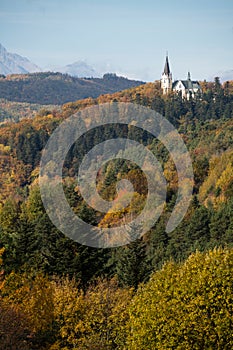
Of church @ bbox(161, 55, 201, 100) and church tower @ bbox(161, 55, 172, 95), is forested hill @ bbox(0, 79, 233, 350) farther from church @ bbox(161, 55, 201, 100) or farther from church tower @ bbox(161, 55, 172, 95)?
church tower @ bbox(161, 55, 172, 95)

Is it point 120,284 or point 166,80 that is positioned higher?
point 166,80

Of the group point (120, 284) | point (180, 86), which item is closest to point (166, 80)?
point (180, 86)

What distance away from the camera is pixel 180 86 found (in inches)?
5837

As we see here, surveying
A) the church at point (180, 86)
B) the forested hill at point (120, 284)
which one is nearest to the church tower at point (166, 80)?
the church at point (180, 86)

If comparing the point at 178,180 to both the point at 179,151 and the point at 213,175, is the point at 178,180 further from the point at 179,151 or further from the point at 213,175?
the point at 179,151

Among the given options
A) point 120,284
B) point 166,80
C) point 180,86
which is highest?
point 166,80

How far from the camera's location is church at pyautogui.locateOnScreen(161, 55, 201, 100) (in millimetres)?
143125

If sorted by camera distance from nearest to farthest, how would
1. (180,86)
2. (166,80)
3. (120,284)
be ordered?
1. (120,284)
2. (180,86)
3. (166,80)

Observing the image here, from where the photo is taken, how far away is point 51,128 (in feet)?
436

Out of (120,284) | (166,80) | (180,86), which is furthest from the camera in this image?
(166,80)

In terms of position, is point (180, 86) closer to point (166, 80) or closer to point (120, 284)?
point (166, 80)

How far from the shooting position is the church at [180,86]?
143 meters

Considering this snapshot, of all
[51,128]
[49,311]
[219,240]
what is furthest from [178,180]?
[49,311]

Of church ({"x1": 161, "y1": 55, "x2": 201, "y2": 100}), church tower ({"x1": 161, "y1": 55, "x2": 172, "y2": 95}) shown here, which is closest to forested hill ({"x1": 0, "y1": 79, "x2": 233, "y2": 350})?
church ({"x1": 161, "y1": 55, "x2": 201, "y2": 100})
